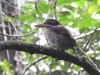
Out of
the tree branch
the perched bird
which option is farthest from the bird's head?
the tree branch

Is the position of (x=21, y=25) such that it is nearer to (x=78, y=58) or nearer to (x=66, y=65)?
(x=66, y=65)

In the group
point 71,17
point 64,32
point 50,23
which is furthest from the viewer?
point 71,17

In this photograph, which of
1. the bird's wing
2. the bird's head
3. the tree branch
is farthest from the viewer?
the bird's head

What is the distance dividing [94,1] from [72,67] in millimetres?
1107

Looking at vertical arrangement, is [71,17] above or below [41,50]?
above

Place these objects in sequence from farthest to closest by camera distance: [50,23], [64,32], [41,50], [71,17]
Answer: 1. [71,17]
2. [50,23]
3. [64,32]
4. [41,50]

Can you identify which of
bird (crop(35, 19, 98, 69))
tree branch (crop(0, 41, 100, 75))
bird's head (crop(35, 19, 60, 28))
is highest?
bird's head (crop(35, 19, 60, 28))

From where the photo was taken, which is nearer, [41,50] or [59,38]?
[41,50]

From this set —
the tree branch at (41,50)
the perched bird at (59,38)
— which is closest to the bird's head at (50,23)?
the perched bird at (59,38)

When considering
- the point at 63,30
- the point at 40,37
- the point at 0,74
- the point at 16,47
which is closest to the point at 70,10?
the point at 40,37

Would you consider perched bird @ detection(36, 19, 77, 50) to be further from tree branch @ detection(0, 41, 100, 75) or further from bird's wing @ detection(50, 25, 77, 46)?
tree branch @ detection(0, 41, 100, 75)

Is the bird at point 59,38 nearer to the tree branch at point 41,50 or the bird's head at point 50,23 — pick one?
the bird's head at point 50,23

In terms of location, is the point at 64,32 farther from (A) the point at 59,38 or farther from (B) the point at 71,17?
(B) the point at 71,17

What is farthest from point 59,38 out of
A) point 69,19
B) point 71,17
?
point 71,17
